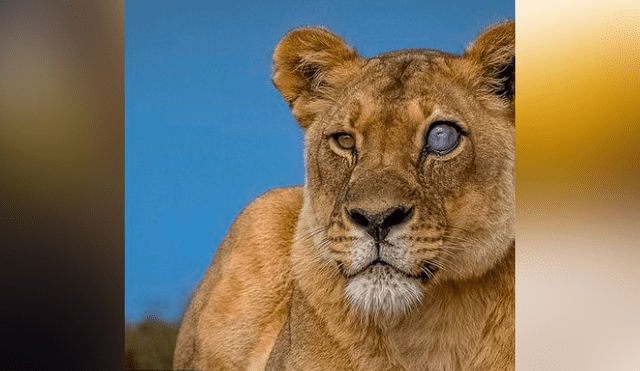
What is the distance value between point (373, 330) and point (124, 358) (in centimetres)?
162

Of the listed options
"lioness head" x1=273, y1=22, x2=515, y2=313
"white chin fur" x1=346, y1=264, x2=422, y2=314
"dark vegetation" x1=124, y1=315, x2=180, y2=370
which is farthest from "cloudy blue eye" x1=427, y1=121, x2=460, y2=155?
"dark vegetation" x1=124, y1=315, x2=180, y2=370

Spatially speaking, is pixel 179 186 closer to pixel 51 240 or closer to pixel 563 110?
pixel 51 240

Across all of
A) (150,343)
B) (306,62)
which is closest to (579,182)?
(306,62)

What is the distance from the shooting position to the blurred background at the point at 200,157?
9.81 ft

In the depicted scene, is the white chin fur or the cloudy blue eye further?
the cloudy blue eye

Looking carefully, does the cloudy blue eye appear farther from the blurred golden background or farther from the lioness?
the blurred golden background

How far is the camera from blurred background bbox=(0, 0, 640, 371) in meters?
2.99

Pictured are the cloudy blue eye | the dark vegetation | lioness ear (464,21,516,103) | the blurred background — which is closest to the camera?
the cloudy blue eye

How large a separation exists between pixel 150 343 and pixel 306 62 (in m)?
1.54

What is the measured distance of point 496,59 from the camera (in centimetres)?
290

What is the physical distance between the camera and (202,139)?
142 inches

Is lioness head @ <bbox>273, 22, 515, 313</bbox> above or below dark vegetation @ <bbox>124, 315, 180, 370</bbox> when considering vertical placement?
above

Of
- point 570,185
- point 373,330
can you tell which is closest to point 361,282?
point 373,330

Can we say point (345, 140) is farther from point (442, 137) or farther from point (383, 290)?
point (383, 290)
